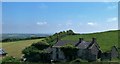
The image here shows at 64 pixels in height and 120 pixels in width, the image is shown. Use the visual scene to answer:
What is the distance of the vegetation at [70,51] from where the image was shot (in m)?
57.6

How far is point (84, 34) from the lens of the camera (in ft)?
259

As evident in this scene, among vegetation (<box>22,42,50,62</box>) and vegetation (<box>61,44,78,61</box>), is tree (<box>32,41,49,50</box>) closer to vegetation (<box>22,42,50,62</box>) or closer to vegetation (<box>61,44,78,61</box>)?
vegetation (<box>22,42,50,62</box>)

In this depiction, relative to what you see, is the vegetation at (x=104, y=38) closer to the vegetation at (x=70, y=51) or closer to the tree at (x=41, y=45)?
the vegetation at (x=70, y=51)

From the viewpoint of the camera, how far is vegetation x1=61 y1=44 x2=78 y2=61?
57.6 m

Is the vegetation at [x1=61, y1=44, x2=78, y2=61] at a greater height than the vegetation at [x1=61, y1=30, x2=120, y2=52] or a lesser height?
lesser

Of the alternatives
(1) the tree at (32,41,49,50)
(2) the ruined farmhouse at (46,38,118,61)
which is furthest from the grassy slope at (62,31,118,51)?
(1) the tree at (32,41,49,50)

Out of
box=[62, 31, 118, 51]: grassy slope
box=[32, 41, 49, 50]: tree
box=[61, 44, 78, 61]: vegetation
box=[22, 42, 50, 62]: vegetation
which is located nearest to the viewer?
box=[61, 44, 78, 61]: vegetation

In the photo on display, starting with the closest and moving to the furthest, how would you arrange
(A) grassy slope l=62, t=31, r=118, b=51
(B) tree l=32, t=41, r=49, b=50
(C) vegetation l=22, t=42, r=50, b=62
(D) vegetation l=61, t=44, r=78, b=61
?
1. (D) vegetation l=61, t=44, r=78, b=61
2. (C) vegetation l=22, t=42, r=50, b=62
3. (B) tree l=32, t=41, r=49, b=50
4. (A) grassy slope l=62, t=31, r=118, b=51

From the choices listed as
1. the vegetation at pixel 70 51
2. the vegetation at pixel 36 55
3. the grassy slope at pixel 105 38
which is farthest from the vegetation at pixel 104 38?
the vegetation at pixel 36 55

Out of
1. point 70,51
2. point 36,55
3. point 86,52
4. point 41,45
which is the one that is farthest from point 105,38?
point 36,55

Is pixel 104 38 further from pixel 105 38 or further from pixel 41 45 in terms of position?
pixel 41 45

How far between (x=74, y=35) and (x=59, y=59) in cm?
1817

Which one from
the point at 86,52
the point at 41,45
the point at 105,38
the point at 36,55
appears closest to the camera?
the point at 86,52

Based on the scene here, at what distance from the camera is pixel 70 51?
57.9m
